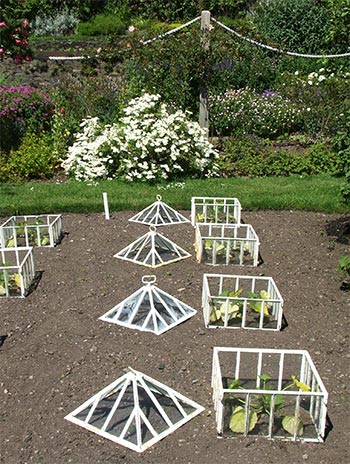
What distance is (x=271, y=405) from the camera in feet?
13.1

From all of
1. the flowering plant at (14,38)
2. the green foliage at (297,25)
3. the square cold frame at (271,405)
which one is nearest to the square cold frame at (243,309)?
the square cold frame at (271,405)

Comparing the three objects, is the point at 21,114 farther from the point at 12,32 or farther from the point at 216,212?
the point at 216,212

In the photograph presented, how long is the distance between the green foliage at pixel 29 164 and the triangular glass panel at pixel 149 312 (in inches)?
209

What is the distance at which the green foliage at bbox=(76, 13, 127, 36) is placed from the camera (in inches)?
831

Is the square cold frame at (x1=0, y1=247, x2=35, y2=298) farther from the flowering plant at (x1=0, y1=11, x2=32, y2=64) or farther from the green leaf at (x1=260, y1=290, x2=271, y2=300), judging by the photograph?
the flowering plant at (x1=0, y1=11, x2=32, y2=64)

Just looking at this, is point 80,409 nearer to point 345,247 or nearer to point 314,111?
point 345,247

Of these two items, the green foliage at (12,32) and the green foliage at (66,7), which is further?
the green foliage at (66,7)

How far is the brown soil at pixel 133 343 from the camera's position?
153 inches

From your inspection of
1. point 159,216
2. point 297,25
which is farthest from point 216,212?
point 297,25

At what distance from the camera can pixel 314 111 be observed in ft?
40.5

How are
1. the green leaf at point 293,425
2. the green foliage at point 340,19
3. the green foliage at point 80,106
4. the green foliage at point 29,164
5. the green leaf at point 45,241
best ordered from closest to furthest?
the green leaf at point 293,425 < the green foliage at point 340,19 < the green leaf at point 45,241 < the green foliage at point 29,164 < the green foliage at point 80,106

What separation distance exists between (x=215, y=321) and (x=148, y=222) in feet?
9.46

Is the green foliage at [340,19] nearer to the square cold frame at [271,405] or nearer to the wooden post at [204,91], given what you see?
the wooden post at [204,91]

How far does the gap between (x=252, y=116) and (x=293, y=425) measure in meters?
9.51
